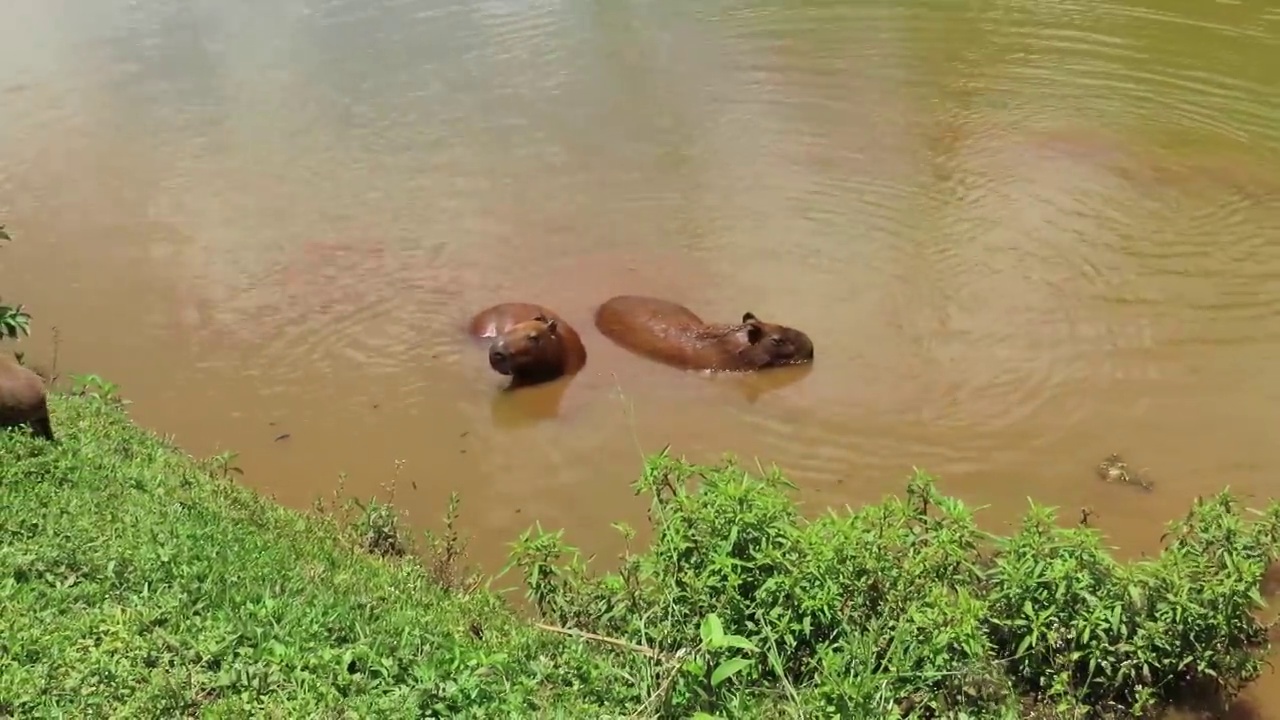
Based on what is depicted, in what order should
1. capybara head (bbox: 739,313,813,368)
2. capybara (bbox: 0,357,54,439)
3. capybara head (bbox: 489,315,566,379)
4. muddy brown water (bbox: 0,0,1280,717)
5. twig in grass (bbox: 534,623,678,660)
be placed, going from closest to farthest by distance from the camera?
1. twig in grass (bbox: 534,623,678,660)
2. capybara (bbox: 0,357,54,439)
3. muddy brown water (bbox: 0,0,1280,717)
4. capybara head (bbox: 489,315,566,379)
5. capybara head (bbox: 739,313,813,368)

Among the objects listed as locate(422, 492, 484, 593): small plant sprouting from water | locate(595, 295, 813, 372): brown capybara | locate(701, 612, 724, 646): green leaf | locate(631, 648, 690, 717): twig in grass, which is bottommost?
locate(422, 492, 484, 593): small plant sprouting from water

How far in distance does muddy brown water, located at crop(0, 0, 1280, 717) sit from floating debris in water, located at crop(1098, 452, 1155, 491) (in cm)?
11

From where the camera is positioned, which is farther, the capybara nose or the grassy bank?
the capybara nose

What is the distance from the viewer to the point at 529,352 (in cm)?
835

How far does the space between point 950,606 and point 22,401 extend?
16.1 feet

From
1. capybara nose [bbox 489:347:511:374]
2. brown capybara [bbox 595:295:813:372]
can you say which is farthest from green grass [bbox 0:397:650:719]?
brown capybara [bbox 595:295:813:372]

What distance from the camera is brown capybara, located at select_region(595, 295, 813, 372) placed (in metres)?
8.54

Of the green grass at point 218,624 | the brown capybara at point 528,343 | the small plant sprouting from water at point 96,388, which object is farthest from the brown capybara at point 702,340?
the small plant sprouting from water at point 96,388

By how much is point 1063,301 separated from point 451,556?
5575mm

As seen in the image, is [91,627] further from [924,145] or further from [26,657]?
[924,145]

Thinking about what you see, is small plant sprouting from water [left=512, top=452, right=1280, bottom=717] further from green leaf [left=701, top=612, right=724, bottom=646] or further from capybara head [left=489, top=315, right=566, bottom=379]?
capybara head [left=489, top=315, right=566, bottom=379]

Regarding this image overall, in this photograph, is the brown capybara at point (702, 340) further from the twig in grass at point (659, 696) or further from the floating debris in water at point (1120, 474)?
the twig in grass at point (659, 696)

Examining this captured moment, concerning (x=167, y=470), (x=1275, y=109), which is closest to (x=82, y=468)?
(x=167, y=470)

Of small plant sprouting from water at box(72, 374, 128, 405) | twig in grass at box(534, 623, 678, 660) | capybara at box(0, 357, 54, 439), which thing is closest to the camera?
twig in grass at box(534, 623, 678, 660)
